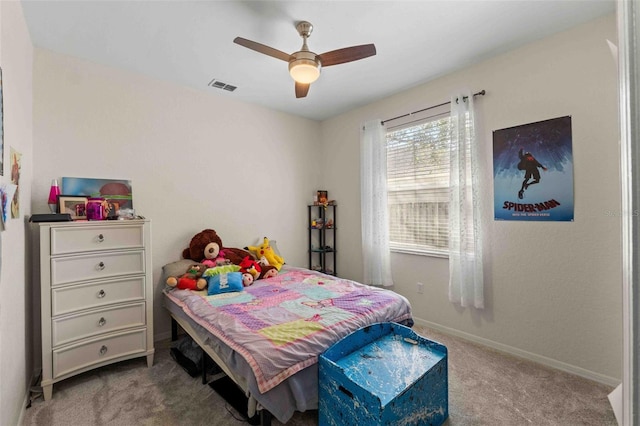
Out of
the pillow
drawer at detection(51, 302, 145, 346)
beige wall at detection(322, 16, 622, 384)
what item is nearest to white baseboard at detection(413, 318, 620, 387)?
beige wall at detection(322, 16, 622, 384)

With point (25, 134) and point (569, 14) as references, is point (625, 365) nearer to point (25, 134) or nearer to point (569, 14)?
point (569, 14)

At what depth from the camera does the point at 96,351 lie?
7.21ft

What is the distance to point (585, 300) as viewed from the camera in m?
2.21

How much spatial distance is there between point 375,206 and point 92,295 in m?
2.85

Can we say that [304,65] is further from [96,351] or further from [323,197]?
[96,351]

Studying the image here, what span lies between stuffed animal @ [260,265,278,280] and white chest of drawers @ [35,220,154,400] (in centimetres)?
105

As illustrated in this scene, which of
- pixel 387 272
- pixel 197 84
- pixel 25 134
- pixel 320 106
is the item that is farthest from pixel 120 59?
pixel 387 272

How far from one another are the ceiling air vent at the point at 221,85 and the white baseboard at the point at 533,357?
3351 millimetres

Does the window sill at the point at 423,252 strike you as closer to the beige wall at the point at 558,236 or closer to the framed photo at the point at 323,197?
the beige wall at the point at 558,236

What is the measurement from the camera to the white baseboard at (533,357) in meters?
2.13

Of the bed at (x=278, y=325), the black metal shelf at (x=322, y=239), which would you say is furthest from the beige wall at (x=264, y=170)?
the bed at (x=278, y=325)

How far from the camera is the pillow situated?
99.7 inches

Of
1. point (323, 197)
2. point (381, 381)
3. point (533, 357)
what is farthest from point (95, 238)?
point (533, 357)

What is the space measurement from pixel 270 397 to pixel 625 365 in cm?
149
